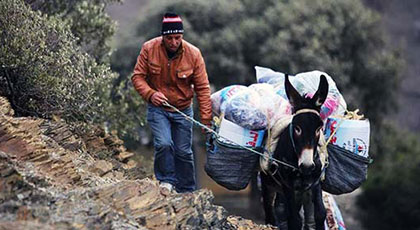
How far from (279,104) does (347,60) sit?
1678 cm

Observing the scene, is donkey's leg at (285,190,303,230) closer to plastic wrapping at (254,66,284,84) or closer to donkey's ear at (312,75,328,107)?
donkey's ear at (312,75,328,107)

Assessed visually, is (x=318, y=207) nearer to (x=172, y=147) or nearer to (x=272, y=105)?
(x=272, y=105)

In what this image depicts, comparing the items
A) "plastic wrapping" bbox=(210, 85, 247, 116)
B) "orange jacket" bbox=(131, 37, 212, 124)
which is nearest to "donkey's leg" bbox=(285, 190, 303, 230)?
"plastic wrapping" bbox=(210, 85, 247, 116)

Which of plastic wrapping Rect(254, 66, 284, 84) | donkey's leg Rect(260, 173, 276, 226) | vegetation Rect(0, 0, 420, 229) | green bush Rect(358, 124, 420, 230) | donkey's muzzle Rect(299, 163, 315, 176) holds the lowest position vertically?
green bush Rect(358, 124, 420, 230)

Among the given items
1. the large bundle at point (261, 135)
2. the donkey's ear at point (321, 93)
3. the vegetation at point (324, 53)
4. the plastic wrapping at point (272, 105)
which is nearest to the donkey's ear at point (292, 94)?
the donkey's ear at point (321, 93)

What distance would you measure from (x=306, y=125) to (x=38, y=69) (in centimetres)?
360

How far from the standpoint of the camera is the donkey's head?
1091cm

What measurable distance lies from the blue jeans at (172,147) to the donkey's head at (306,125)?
1498 millimetres

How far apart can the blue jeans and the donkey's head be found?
1498 millimetres

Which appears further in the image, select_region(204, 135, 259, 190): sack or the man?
select_region(204, 135, 259, 190): sack

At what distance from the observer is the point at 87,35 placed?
650 inches

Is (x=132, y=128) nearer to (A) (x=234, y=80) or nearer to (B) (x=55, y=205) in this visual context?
(B) (x=55, y=205)

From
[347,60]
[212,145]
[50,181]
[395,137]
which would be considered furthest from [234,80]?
[50,181]

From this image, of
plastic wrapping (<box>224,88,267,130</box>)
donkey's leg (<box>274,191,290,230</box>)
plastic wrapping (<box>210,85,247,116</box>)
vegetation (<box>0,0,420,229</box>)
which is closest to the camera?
plastic wrapping (<box>224,88,267,130</box>)
